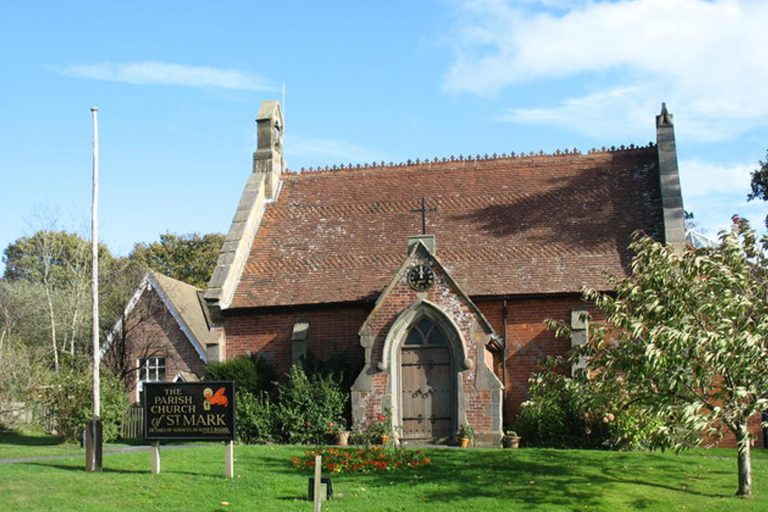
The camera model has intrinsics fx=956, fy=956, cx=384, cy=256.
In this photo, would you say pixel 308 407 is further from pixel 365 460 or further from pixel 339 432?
pixel 365 460

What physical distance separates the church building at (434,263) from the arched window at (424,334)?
0.04m

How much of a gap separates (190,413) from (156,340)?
2268 cm

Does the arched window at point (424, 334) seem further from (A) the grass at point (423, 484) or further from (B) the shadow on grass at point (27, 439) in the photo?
(B) the shadow on grass at point (27, 439)

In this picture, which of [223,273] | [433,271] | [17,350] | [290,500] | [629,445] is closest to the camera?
[290,500]

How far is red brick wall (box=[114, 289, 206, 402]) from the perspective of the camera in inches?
1569

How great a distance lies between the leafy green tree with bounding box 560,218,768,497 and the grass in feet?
4.63

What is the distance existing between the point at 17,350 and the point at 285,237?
39.1 ft

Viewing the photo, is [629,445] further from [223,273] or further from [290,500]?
[223,273]

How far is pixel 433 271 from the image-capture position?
79.6 feet

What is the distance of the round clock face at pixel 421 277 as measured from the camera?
2427cm

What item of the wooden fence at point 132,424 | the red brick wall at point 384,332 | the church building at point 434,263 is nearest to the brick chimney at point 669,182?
the church building at point 434,263

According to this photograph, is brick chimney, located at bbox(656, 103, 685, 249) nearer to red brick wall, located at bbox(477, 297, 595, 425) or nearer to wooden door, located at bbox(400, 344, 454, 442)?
red brick wall, located at bbox(477, 297, 595, 425)

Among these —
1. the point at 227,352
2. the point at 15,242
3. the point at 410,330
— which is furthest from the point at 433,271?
the point at 15,242

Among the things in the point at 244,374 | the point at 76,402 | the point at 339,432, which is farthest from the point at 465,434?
the point at 76,402
